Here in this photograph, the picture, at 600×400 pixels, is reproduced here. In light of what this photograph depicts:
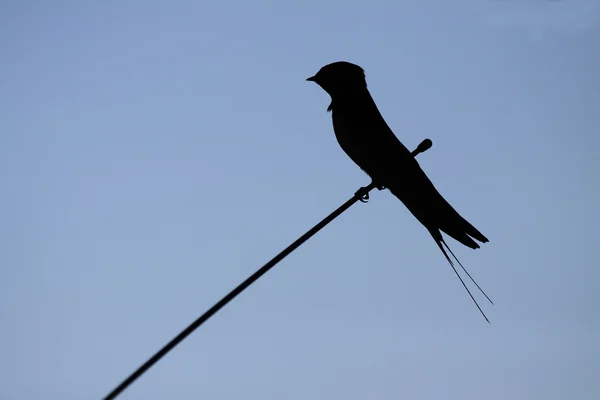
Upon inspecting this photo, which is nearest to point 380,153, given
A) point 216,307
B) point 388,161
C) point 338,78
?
point 388,161

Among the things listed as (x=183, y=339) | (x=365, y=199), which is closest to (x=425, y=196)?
(x=365, y=199)

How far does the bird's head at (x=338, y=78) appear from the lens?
604 cm

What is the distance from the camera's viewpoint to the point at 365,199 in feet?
15.0

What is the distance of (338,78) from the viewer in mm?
6086

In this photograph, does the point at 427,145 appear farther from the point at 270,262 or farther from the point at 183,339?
the point at 183,339

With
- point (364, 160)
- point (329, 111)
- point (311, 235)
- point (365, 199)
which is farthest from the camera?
point (329, 111)

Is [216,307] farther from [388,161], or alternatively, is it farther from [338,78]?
[338,78]

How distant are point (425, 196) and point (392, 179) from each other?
1.00ft

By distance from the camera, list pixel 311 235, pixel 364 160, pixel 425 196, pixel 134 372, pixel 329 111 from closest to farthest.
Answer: pixel 134 372 → pixel 311 235 → pixel 425 196 → pixel 364 160 → pixel 329 111

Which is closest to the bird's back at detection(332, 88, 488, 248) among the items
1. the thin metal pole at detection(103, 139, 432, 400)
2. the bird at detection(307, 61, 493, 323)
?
the bird at detection(307, 61, 493, 323)

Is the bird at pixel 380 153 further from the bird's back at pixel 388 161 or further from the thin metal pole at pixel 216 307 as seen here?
the thin metal pole at pixel 216 307

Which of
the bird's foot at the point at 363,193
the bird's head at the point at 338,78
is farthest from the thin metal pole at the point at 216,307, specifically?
the bird's head at the point at 338,78

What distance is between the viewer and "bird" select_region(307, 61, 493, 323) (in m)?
4.73

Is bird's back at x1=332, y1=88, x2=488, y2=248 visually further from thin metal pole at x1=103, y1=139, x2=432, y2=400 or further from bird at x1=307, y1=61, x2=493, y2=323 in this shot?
thin metal pole at x1=103, y1=139, x2=432, y2=400
